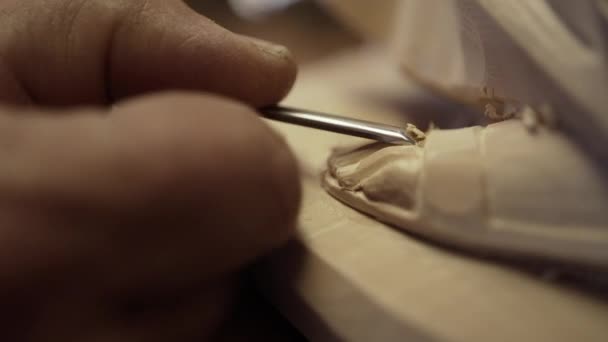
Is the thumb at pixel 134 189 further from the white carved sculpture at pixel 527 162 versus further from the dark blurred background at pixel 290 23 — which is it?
the dark blurred background at pixel 290 23

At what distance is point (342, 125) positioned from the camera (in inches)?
14.9

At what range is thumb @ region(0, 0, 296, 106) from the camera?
1.25 feet

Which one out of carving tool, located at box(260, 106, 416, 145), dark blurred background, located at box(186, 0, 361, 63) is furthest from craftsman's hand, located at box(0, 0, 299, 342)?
dark blurred background, located at box(186, 0, 361, 63)

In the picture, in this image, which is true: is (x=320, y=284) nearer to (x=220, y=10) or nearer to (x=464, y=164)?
(x=464, y=164)

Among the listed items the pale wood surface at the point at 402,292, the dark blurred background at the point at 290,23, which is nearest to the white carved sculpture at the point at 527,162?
the pale wood surface at the point at 402,292

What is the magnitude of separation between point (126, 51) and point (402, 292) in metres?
0.24

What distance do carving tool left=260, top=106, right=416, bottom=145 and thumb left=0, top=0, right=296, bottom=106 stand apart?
2cm

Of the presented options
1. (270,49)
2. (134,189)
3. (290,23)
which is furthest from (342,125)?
(290,23)

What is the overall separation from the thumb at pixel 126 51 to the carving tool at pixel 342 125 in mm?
17

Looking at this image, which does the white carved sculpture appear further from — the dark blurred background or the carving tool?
the dark blurred background

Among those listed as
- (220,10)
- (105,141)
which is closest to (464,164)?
(105,141)

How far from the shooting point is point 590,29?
0.28 m

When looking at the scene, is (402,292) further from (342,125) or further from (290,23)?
(290,23)

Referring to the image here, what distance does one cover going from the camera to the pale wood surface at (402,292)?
0.27 metres
